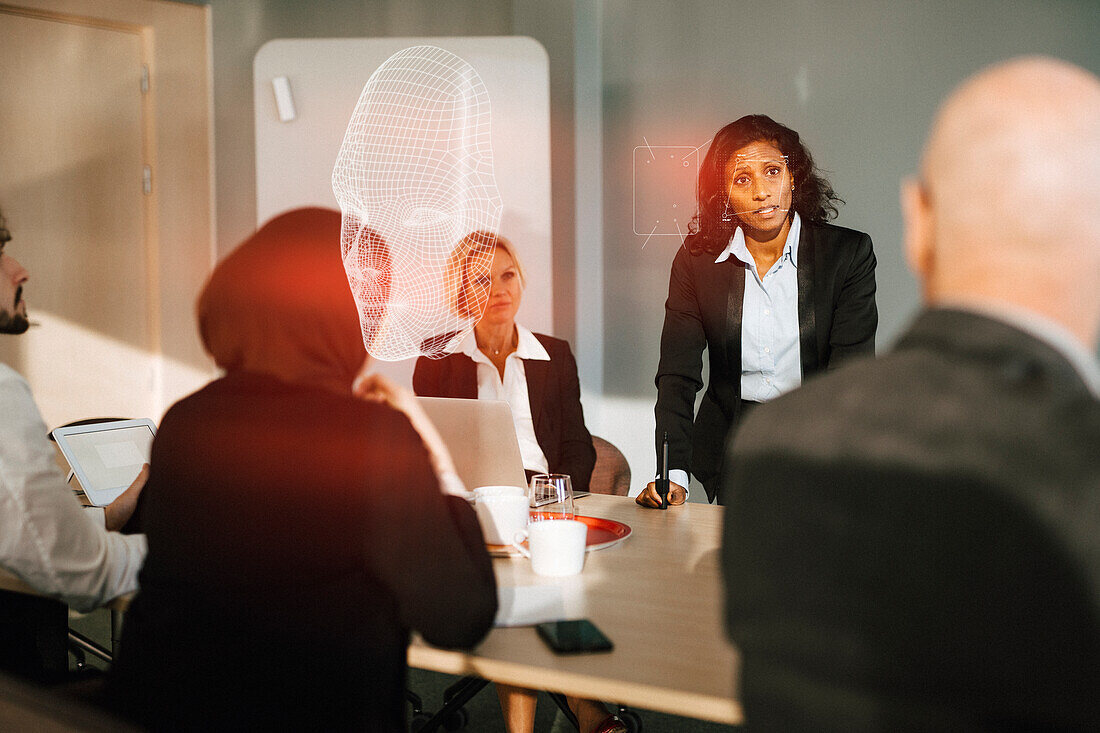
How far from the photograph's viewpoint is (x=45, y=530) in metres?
1.43

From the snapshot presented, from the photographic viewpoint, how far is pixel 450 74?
143 inches

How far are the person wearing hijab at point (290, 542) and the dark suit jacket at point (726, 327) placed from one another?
136 centimetres

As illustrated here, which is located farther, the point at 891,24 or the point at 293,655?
the point at 891,24

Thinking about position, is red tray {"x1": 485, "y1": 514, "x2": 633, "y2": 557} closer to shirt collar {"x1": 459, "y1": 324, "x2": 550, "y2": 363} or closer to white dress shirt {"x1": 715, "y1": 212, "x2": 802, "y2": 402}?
white dress shirt {"x1": 715, "y1": 212, "x2": 802, "y2": 402}

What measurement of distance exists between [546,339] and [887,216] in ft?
4.72

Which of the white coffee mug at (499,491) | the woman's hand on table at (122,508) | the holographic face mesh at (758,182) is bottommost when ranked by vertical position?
the woman's hand on table at (122,508)

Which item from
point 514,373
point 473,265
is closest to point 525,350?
point 514,373

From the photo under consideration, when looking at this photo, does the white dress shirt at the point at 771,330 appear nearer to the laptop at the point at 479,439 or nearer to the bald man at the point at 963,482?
the laptop at the point at 479,439

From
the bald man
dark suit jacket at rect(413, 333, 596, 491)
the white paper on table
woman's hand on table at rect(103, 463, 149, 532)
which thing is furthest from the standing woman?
the bald man

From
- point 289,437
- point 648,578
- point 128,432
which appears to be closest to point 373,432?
point 289,437

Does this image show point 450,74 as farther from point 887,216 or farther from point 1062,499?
point 1062,499

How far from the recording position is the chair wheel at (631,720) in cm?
243

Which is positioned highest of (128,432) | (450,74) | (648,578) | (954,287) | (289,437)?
(450,74)

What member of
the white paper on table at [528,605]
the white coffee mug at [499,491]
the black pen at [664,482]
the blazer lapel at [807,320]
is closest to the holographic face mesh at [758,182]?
the blazer lapel at [807,320]
